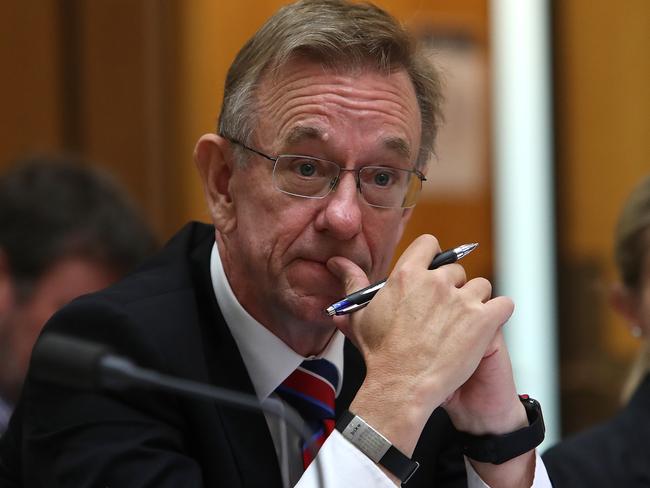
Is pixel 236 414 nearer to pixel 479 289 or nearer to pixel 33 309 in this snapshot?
pixel 479 289

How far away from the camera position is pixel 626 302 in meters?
2.69

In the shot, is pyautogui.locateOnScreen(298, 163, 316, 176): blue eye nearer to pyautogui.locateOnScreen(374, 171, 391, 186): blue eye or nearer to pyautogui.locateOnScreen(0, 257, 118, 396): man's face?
pyautogui.locateOnScreen(374, 171, 391, 186): blue eye

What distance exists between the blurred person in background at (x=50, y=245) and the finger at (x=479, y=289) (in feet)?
4.84

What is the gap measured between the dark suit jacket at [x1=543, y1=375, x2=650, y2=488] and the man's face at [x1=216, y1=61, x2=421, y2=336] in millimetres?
688

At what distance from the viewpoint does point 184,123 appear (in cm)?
430

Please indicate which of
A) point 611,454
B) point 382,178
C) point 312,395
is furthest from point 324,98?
point 611,454

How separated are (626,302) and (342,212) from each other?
1.09 metres

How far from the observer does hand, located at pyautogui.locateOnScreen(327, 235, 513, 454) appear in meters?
1.72

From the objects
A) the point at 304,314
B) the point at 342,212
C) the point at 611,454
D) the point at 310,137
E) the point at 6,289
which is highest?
the point at 310,137

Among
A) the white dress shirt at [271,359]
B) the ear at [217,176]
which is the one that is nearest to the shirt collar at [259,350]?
the white dress shirt at [271,359]

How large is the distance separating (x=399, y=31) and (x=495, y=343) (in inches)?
22.8

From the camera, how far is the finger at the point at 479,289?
1848mm

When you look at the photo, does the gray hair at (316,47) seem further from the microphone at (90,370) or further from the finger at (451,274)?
the microphone at (90,370)

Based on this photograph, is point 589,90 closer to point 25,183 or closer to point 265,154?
point 25,183
